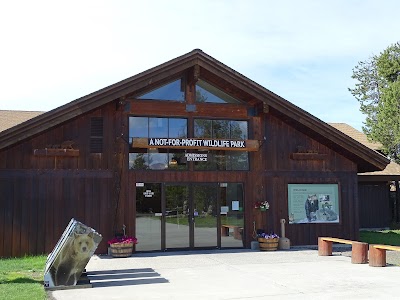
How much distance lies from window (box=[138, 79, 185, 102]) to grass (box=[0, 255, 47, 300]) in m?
5.59

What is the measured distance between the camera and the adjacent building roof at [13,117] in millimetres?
21828

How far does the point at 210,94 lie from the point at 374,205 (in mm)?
11224

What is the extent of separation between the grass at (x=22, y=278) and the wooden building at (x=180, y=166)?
123cm

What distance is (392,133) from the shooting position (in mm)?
25719

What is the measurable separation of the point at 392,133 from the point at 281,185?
11619mm

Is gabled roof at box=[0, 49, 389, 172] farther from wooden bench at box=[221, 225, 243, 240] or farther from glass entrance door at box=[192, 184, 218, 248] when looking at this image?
wooden bench at box=[221, 225, 243, 240]

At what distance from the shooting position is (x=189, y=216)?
15.5 meters

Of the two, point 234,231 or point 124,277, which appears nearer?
point 124,277

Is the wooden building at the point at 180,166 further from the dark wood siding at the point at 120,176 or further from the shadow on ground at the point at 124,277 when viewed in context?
the shadow on ground at the point at 124,277

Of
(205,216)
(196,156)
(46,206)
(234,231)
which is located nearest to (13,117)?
(46,206)

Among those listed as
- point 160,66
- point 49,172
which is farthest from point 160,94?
point 49,172

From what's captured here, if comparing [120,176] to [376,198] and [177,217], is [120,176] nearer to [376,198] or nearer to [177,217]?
[177,217]

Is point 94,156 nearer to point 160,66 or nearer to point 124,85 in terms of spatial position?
point 124,85

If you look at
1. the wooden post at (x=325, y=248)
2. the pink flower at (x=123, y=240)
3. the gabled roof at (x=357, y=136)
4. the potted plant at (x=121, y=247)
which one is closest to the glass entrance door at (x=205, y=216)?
the pink flower at (x=123, y=240)
